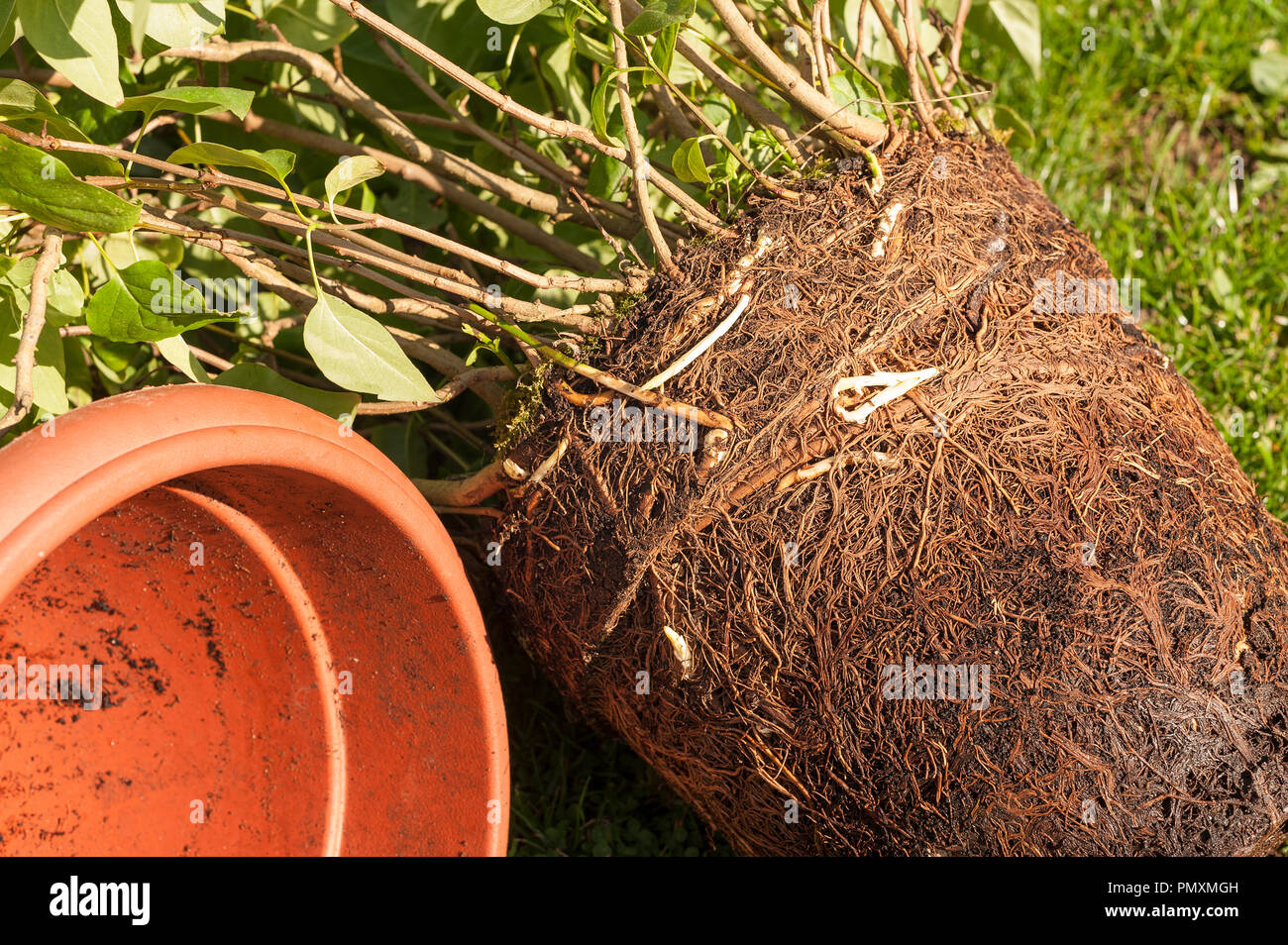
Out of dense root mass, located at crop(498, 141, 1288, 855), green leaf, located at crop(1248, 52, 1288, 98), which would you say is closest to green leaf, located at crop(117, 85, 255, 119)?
dense root mass, located at crop(498, 141, 1288, 855)

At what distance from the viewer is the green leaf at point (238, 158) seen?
104cm

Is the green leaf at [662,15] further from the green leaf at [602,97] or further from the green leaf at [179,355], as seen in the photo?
the green leaf at [179,355]

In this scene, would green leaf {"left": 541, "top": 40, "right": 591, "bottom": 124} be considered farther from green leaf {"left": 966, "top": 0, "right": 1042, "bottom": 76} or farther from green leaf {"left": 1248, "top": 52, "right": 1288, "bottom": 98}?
green leaf {"left": 1248, "top": 52, "right": 1288, "bottom": 98}

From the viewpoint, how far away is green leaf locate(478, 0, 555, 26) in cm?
113

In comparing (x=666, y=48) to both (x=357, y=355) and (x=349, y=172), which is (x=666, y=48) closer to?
(x=349, y=172)

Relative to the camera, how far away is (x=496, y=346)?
1229 millimetres

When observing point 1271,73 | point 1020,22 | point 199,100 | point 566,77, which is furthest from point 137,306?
point 1271,73

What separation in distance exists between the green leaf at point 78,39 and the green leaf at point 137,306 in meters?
0.18

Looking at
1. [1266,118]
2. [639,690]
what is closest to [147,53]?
[639,690]

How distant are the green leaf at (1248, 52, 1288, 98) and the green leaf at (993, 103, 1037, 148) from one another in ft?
3.15

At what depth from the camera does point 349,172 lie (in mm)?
1148

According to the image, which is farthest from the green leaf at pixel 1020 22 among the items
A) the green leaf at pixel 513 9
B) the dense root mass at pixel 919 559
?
the green leaf at pixel 513 9

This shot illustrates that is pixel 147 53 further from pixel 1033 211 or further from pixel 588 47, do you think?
pixel 1033 211

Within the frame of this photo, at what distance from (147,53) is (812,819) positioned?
51.4 inches
